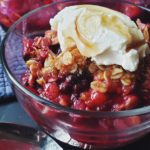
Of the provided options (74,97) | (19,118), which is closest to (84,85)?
(74,97)

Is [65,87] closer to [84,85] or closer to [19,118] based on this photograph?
[84,85]

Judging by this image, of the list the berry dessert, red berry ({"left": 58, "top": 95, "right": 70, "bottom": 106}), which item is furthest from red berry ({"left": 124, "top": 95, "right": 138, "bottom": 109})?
red berry ({"left": 58, "top": 95, "right": 70, "bottom": 106})

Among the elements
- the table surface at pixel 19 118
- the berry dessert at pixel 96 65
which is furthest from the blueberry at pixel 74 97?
the table surface at pixel 19 118

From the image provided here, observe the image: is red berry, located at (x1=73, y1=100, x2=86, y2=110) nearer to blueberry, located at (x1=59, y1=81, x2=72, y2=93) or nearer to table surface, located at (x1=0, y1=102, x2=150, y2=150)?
blueberry, located at (x1=59, y1=81, x2=72, y2=93)

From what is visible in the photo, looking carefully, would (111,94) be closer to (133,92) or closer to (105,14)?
(133,92)

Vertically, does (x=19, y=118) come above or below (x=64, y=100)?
below

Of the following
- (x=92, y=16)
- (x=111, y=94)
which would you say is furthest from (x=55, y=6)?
(x=111, y=94)

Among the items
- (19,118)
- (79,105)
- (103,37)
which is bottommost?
(19,118)
